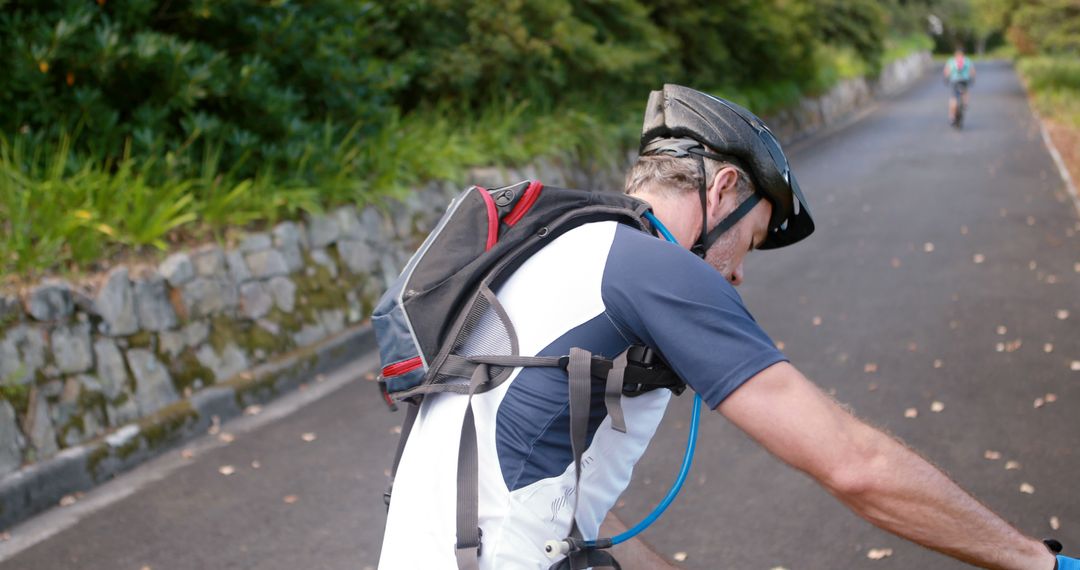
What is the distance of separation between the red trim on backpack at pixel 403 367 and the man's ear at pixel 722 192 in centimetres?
69

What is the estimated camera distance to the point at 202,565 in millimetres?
4852

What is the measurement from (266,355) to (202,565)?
292cm

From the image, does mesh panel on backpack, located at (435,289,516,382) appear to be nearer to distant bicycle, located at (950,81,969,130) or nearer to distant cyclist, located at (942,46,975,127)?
distant cyclist, located at (942,46,975,127)

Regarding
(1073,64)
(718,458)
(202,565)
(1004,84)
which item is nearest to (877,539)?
(718,458)

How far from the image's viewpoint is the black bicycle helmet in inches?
86.7

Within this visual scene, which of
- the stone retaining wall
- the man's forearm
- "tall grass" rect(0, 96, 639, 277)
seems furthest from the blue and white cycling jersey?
"tall grass" rect(0, 96, 639, 277)

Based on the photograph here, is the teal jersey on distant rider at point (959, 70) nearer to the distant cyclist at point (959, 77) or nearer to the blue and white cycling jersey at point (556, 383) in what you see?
the distant cyclist at point (959, 77)

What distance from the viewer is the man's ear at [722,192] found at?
7.19 ft

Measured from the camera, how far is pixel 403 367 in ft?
6.50

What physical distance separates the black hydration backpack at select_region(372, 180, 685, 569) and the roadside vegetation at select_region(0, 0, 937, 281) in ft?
16.1

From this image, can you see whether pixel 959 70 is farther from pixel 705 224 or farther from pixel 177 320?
pixel 705 224

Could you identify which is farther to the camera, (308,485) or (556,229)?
(308,485)

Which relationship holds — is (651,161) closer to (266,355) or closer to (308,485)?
(308,485)

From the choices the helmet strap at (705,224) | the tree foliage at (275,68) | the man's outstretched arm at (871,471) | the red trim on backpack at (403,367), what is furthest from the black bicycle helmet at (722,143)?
the tree foliage at (275,68)
